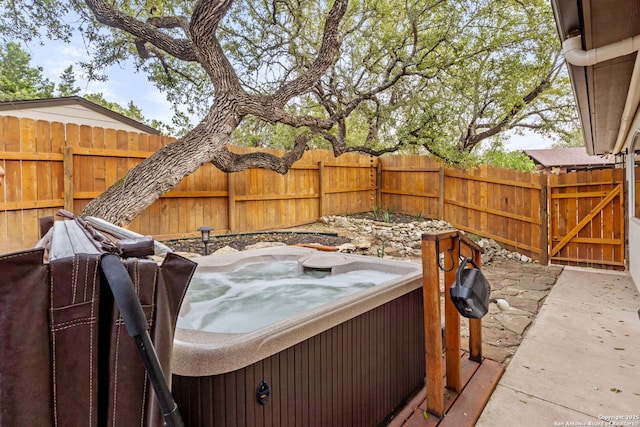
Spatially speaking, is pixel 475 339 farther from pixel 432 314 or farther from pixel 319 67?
pixel 319 67

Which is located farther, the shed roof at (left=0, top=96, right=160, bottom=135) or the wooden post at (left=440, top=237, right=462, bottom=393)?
the shed roof at (left=0, top=96, right=160, bottom=135)

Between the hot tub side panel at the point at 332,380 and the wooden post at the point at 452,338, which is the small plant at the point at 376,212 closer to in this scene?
the hot tub side panel at the point at 332,380

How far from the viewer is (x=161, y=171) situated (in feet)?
13.7

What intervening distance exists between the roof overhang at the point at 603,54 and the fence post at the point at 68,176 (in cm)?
510

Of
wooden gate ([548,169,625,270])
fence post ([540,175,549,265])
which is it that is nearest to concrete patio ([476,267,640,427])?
wooden gate ([548,169,625,270])

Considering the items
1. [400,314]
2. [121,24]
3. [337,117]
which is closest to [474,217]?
[337,117]

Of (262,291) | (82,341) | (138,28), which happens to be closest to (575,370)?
(262,291)

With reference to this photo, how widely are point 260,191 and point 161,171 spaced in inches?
94.3

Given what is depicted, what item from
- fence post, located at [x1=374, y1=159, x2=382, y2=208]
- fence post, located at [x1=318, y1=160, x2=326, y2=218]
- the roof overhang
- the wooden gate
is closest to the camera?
the roof overhang

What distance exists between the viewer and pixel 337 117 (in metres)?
5.73

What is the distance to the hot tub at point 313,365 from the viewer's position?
1103 millimetres

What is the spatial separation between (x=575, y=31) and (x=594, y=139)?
4.44 m

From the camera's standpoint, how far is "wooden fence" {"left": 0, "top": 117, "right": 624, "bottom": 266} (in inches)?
157

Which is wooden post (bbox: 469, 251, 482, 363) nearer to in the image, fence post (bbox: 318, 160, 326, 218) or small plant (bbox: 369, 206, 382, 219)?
fence post (bbox: 318, 160, 326, 218)
